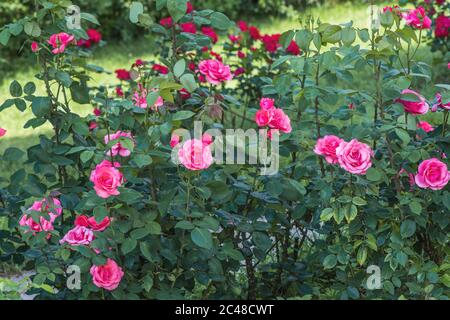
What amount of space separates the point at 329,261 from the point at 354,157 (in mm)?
392

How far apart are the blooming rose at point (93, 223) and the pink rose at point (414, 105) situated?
1.05 meters

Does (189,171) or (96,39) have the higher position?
(189,171)

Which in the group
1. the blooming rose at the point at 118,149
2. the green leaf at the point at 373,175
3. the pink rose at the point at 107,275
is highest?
the blooming rose at the point at 118,149

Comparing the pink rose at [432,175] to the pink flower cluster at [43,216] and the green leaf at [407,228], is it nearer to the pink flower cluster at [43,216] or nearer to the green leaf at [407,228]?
the green leaf at [407,228]

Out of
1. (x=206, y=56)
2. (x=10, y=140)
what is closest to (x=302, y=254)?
(x=206, y=56)

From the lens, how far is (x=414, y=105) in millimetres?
2873

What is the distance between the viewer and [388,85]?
112 inches

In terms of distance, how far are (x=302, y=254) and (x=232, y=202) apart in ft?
2.69

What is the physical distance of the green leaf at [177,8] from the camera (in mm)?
2773

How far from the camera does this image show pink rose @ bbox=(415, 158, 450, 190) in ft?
8.96

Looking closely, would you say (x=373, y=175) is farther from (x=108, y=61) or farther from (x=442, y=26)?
(x=108, y=61)

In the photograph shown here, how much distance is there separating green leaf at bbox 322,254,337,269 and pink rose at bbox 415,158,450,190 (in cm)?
37

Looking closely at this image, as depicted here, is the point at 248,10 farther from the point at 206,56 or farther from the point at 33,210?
the point at 33,210

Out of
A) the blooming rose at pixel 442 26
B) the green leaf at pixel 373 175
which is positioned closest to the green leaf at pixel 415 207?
the green leaf at pixel 373 175
